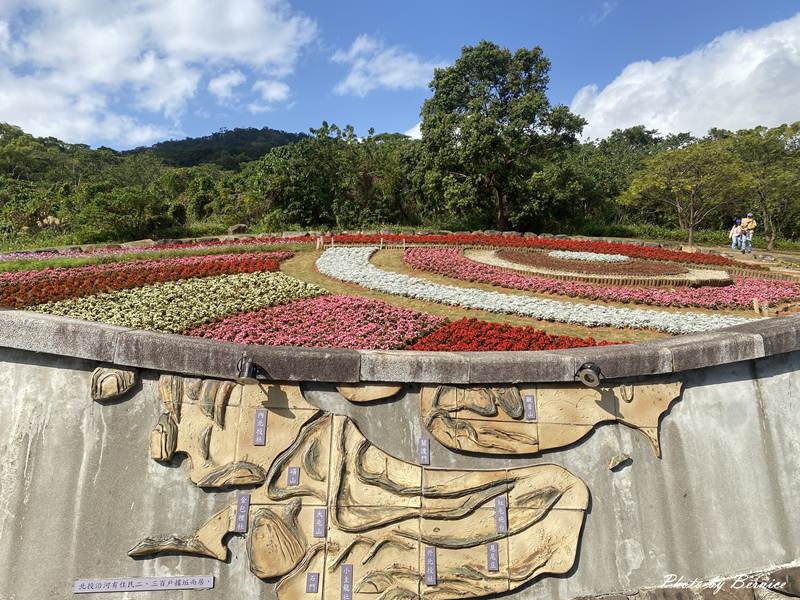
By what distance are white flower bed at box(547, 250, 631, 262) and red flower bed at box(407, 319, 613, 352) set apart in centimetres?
868

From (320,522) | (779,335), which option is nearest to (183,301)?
(320,522)

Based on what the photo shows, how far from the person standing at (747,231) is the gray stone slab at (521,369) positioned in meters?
18.1

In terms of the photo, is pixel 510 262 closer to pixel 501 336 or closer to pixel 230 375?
pixel 501 336

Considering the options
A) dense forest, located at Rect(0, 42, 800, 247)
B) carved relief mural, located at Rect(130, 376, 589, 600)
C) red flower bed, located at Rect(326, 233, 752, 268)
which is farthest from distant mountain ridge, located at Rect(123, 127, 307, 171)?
carved relief mural, located at Rect(130, 376, 589, 600)

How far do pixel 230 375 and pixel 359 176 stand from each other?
31.1 meters

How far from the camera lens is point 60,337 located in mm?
3918

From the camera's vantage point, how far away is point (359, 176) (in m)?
33.4

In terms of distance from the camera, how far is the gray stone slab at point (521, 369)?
4.09 meters

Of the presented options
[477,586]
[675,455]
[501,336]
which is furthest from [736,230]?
[477,586]

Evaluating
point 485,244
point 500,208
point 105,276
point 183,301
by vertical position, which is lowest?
point 183,301

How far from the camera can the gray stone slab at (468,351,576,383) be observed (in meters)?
4.09

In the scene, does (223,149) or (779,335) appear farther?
(223,149)

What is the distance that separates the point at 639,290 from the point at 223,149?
4648 inches

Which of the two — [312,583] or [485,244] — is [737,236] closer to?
[485,244]
